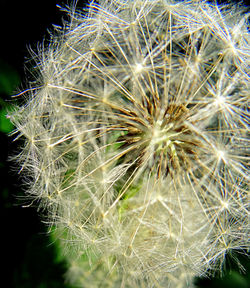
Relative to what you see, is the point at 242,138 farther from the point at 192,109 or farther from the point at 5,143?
the point at 5,143

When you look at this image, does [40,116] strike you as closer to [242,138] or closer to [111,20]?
[111,20]

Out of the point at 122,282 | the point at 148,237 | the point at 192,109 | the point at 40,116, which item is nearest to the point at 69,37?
the point at 40,116

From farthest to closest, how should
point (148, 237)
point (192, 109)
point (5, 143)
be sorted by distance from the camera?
point (5, 143) < point (148, 237) < point (192, 109)

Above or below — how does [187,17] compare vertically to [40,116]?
above

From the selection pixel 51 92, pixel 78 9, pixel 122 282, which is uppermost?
pixel 78 9

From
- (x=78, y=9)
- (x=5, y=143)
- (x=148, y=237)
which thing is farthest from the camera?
(x=5, y=143)

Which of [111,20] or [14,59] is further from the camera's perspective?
[14,59]
